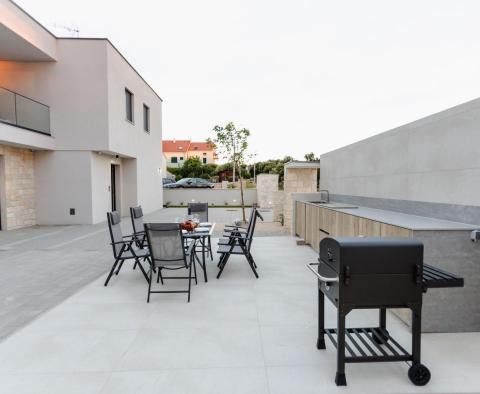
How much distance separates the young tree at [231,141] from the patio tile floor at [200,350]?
30.7ft

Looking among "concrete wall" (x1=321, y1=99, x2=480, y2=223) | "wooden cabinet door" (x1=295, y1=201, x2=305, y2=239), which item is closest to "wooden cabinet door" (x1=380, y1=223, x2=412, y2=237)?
"concrete wall" (x1=321, y1=99, x2=480, y2=223)

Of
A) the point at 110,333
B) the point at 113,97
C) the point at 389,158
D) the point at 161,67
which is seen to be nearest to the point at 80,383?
the point at 110,333

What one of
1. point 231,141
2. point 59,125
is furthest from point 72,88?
point 231,141

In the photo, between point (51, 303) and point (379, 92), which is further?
point (379, 92)

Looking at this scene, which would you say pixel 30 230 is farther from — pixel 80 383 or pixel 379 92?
pixel 379 92

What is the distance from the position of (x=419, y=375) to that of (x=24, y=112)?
1192cm

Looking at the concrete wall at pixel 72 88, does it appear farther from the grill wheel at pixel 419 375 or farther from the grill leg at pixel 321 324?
the grill wheel at pixel 419 375

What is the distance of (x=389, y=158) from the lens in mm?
4953

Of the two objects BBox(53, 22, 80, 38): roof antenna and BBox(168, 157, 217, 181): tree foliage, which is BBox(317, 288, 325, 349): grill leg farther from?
BBox(168, 157, 217, 181): tree foliage

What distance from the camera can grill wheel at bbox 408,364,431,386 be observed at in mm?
2146

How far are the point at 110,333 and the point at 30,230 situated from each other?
334 inches

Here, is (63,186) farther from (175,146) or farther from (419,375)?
(175,146)

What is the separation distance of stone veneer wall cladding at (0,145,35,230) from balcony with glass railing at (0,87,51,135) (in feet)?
2.93

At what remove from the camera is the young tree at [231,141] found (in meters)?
12.9
